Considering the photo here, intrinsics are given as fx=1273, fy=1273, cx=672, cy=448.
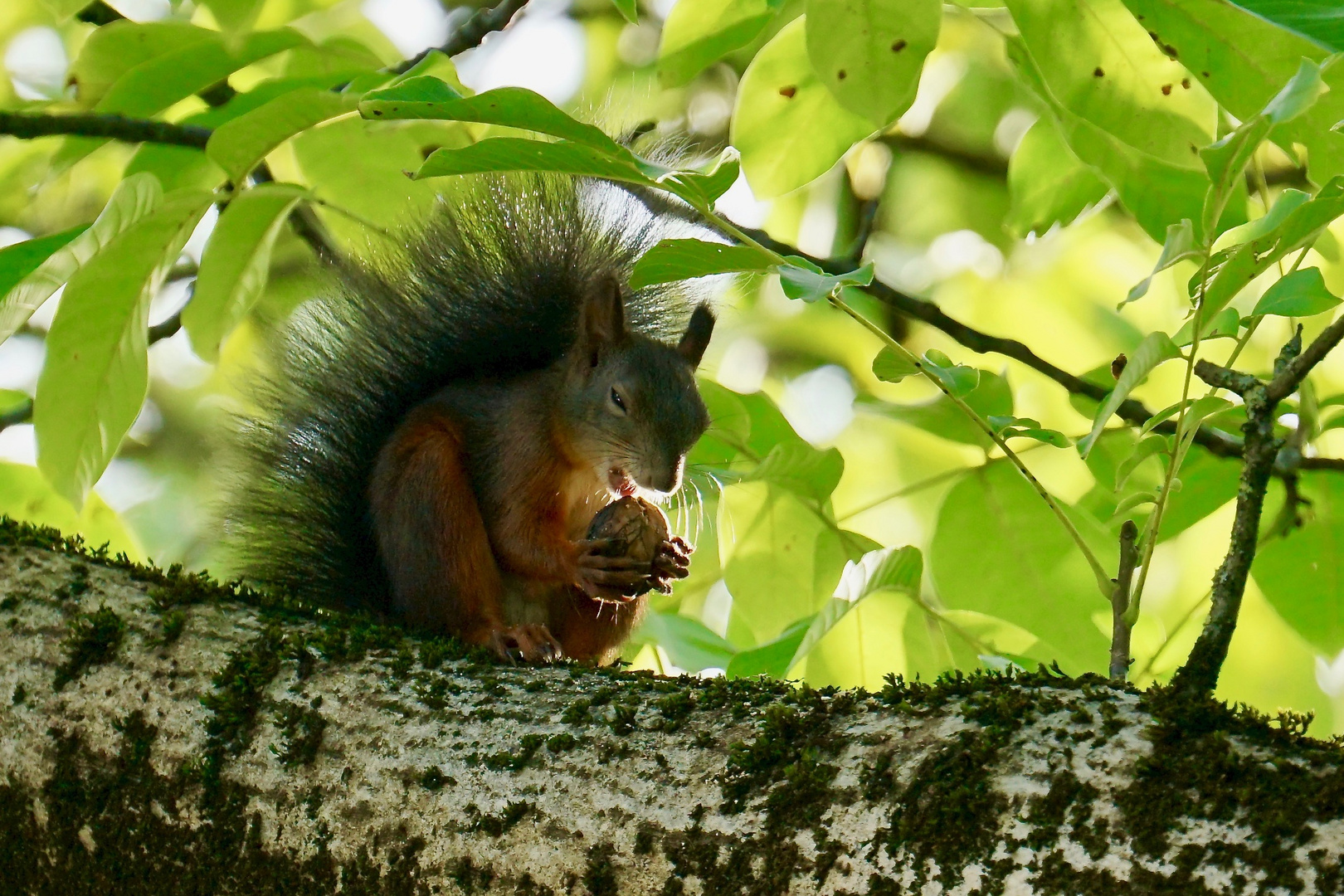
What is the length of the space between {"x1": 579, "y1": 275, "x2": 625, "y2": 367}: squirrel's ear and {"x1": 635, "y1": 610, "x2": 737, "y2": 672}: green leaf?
2.07 feet

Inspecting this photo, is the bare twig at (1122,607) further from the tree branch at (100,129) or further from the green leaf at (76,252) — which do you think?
the tree branch at (100,129)

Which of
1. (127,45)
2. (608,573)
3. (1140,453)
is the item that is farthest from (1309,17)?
(127,45)

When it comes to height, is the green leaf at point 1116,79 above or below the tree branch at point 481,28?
below

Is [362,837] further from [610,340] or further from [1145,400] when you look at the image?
[1145,400]

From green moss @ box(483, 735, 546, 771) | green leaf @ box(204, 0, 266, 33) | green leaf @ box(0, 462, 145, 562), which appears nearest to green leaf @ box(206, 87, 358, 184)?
green leaf @ box(204, 0, 266, 33)

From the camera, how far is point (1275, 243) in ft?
4.17

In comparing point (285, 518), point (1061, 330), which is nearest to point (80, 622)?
point (285, 518)

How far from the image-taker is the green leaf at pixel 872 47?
67.4 inches

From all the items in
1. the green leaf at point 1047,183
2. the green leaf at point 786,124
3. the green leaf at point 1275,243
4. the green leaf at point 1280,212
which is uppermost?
the green leaf at point 1047,183

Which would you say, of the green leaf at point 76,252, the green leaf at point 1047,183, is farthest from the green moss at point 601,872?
the green leaf at point 1047,183

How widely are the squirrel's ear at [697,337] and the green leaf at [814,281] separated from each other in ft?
5.68

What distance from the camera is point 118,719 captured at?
171cm

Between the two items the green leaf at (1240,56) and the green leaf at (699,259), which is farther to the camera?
the green leaf at (1240,56)

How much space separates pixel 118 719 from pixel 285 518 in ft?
3.31
